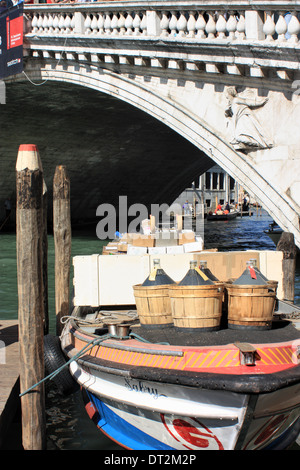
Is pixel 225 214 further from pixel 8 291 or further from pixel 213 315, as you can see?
pixel 213 315

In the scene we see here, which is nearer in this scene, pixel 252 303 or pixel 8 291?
pixel 252 303

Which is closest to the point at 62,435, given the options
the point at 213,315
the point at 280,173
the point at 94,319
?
the point at 94,319

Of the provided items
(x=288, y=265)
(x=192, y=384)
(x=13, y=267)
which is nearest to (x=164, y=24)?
(x=288, y=265)

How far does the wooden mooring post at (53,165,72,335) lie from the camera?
7473 millimetres

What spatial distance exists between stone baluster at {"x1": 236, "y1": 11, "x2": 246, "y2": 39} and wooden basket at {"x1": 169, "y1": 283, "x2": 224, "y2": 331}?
4.63m

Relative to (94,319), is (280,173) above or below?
above

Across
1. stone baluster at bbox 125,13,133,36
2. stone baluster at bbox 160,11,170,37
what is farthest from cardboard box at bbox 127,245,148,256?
stone baluster at bbox 125,13,133,36

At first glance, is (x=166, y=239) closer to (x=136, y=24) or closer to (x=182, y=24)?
(x=182, y=24)

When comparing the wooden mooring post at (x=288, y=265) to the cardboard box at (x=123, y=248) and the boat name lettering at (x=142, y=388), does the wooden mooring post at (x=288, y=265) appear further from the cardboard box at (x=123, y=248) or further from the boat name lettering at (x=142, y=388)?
the cardboard box at (x=123, y=248)

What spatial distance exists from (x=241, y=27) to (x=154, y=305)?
15.6ft

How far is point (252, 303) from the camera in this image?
5234 millimetres

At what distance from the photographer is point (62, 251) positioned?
7.57 m

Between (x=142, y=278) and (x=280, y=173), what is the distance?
3090 mm

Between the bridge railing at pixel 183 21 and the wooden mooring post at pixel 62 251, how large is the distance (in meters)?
3.28
